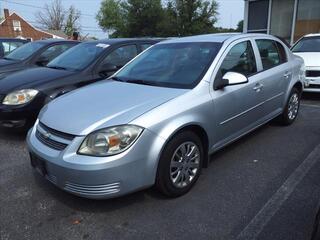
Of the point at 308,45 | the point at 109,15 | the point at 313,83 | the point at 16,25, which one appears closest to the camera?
the point at 313,83

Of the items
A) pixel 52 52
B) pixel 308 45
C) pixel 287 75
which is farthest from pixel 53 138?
pixel 308 45

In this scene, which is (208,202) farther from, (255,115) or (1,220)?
(1,220)

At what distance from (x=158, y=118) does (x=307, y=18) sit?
12.7m

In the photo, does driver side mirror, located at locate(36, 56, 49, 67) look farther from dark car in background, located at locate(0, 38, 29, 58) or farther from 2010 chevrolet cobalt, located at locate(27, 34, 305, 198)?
dark car in background, located at locate(0, 38, 29, 58)

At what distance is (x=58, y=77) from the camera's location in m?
4.84

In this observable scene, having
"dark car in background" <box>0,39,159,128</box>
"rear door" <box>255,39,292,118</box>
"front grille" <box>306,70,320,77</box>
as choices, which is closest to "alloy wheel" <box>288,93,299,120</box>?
"rear door" <box>255,39,292,118</box>

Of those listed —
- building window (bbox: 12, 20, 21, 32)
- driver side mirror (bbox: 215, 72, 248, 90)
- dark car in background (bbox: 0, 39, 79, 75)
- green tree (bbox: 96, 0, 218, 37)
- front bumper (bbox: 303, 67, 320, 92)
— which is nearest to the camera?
driver side mirror (bbox: 215, 72, 248, 90)

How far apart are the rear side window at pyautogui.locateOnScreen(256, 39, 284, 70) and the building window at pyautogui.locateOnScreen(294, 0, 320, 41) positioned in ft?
31.7

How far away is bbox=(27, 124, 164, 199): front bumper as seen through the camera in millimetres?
2543

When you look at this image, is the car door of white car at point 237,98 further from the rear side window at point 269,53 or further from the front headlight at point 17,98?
the front headlight at point 17,98

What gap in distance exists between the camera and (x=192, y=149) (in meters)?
3.14

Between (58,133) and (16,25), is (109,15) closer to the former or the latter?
(16,25)

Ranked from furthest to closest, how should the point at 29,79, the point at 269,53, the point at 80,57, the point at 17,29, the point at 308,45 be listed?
1. the point at 17,29
2. the point at 308,45
3. the point at 80,57
4. the point at 29,79
5. the point at 269,53

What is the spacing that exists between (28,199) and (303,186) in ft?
9.08
